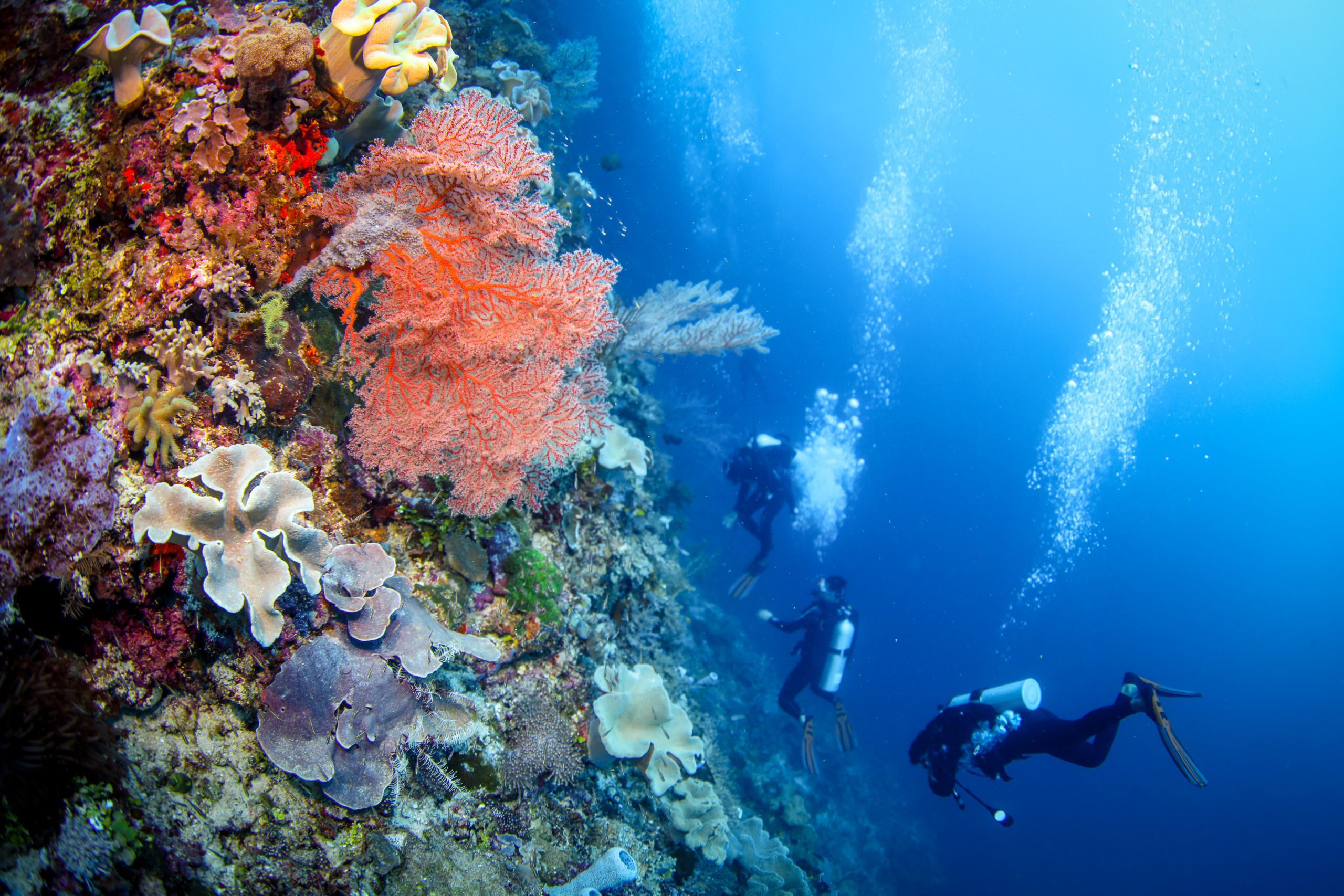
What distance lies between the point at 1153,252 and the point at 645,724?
11133 cm

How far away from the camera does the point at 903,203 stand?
73.9 metres

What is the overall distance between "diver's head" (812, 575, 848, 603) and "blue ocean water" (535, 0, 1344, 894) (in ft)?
47.6

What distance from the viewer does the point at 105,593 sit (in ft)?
7.19

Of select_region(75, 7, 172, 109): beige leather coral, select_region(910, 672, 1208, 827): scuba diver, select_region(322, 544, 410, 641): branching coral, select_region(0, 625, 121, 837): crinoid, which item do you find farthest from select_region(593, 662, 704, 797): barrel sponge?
select_region(910, 672, 1208, 827): scuba diver

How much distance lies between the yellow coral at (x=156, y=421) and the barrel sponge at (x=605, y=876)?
319cm

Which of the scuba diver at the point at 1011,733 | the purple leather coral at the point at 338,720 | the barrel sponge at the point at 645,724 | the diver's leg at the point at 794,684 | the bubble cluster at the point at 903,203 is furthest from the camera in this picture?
the bubble cluster at the point at 903,203

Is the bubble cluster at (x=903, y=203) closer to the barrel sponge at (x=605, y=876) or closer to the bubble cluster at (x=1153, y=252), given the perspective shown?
the bubble cluster at (x=1153, y=252)

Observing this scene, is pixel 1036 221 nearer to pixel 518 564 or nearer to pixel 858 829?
pixel 858 829

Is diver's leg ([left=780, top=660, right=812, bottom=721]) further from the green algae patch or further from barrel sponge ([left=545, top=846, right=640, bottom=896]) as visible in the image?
the green algae patch

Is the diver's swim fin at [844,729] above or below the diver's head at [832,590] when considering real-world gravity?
below

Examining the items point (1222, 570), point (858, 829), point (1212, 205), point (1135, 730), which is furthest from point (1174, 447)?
point (858, 829)

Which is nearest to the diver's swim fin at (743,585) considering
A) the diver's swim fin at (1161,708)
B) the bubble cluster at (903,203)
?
the diver's swim fin at (1161,708)

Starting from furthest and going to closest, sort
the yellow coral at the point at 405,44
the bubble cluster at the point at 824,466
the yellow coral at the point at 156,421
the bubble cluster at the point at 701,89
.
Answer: the bubble cluster at the point at 824,466, the bubble cluster at the point at 701,89, the yellow coral at the point at 405,44, the yellow coral at the point at 156,421

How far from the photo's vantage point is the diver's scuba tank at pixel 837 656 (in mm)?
12852
